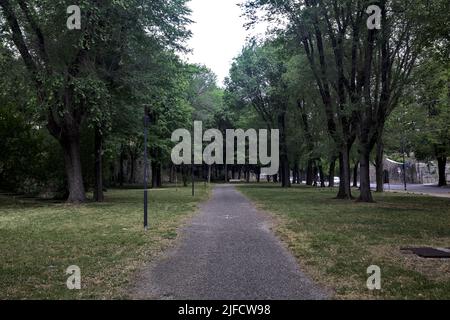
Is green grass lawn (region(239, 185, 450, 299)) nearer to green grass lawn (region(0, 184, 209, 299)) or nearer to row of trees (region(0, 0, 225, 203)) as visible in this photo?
green grass lawn (region(0, 184, 209, 299))

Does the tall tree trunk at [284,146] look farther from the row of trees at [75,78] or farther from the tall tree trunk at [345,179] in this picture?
the row of trees at [75,78]

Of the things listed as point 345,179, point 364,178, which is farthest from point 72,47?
point 345,179

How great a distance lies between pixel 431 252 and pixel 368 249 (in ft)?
3.79

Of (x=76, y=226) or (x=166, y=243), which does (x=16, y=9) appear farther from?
(x=166, y=243)

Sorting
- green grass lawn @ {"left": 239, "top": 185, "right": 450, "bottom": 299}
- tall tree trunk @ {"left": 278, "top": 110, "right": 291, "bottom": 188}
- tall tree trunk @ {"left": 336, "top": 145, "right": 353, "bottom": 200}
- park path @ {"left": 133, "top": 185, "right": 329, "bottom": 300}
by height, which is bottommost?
park path @ {"left": 133, "top": 185, "right": 329, "bottom": 300}

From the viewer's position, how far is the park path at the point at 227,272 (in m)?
6.04

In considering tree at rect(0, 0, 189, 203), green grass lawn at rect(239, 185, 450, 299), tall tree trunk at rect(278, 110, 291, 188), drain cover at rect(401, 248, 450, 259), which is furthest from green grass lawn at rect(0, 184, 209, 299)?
tall tree trunk at rect(278, 110, 291, 188)

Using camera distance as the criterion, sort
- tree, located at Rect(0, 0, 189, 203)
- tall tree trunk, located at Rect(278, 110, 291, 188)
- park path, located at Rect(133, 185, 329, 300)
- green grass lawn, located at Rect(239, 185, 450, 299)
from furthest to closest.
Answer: tall tree trunk, located at Rect(278, 110, 291, 188) < tree, located at Rect(0, 0, 189, 203) < green grass lawn, located at Rect(239, 185, 450, 299) < park path, located at Rect(133, 185, 329, 300)

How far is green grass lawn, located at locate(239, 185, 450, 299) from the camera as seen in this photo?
6.30 metres

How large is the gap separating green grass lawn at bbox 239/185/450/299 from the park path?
39 centimetres

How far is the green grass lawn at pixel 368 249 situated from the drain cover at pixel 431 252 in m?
0.25

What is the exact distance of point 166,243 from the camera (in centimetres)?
1038

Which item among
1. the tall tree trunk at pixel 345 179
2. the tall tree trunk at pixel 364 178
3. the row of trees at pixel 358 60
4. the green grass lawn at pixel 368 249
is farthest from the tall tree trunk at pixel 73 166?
the tall tree trunk at pixel 345 179

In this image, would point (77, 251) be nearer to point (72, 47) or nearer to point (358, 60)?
point (72, 47)
